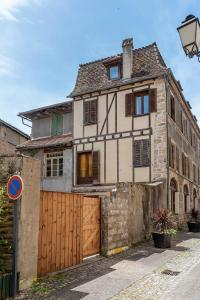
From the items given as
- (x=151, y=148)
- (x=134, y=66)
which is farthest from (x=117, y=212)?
(x=134, y=66)

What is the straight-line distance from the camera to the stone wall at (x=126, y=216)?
9.41m

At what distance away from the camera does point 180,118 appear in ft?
67.6

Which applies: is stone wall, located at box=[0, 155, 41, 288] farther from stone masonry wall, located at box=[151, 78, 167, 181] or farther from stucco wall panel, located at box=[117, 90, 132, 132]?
stucco wall panel, located at box=[117, 90, 132, 132]

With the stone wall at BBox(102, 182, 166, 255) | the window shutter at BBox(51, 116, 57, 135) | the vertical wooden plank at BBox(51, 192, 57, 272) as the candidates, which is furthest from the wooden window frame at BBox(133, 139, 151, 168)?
the vertical wooden plank at BBox(51, 192, 57, 272)

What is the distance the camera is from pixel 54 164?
20.3 m

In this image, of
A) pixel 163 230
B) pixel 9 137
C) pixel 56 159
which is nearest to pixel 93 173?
pixel 56 159

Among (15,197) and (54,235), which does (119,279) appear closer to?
(54,235)

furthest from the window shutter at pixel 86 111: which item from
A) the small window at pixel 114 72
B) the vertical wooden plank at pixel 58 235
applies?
the vertical wooden plank at pixel 58 235

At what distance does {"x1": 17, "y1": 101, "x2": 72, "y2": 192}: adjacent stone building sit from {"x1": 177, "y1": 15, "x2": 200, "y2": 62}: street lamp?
48.1 feet

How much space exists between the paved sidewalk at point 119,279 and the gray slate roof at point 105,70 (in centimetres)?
1080

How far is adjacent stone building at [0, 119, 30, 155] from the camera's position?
74.8 feet

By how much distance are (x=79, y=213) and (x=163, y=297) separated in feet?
10.2

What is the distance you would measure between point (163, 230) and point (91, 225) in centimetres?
360

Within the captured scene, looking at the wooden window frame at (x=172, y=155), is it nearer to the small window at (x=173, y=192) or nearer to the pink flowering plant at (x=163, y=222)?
the small window at (x=173, y=192)
